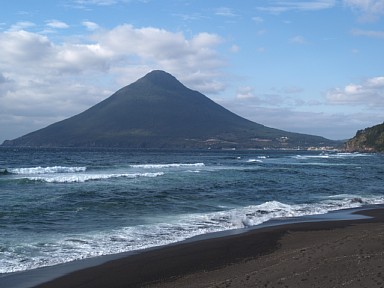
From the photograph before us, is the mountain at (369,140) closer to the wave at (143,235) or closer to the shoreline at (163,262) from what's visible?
the wave at (143,235)

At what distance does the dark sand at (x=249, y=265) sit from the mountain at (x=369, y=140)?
156 m

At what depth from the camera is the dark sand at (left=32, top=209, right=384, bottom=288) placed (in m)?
8.30

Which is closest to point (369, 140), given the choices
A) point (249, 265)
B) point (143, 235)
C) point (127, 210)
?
point (127, 210)

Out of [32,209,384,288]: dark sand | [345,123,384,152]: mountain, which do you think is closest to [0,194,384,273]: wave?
[32,209,384,288]: dark sand

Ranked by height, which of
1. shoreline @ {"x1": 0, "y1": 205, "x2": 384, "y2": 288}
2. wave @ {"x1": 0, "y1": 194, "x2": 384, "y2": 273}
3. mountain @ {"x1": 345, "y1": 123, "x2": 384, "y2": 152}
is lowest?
shoreline @ {"x1": 0, "y1": 205, "x2": 384, "y2": 288}

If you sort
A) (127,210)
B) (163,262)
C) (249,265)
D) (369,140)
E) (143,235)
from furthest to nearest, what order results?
(369,140), (127,210), (143,235), (163,262), (249,265)

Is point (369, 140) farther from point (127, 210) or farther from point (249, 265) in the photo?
point (249, 265)

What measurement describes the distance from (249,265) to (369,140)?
172 meters

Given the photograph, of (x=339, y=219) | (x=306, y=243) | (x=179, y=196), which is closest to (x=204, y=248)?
(x=306, y=243)

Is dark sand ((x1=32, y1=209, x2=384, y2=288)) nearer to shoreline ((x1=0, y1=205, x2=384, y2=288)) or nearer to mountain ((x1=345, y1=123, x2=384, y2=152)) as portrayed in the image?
shoreline ((x1=0, y1=205, x2=384, y2=288))

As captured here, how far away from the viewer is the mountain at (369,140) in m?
162

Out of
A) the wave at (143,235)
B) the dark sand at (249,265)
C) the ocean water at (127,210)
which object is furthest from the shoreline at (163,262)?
the ocean water at (127,210)

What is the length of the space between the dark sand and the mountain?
15578cm

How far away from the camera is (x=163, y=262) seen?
37.3 feet
